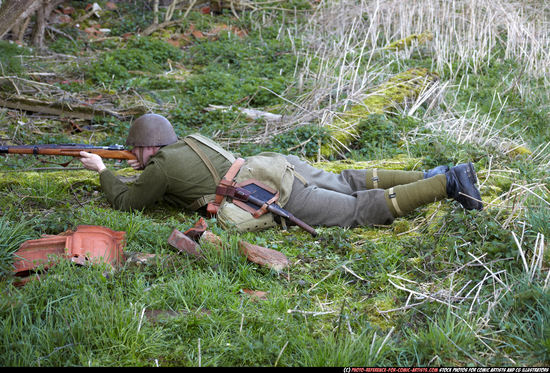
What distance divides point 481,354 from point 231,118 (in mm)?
5443

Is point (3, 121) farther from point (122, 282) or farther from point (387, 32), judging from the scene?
point (387, 32)

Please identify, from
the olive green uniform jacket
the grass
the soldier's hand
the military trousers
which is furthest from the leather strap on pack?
the soldier's hand

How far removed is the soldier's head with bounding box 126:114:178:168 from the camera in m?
5.05

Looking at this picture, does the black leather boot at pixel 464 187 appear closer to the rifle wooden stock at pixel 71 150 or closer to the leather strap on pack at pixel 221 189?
the leather strap on pack at pixel 221 189

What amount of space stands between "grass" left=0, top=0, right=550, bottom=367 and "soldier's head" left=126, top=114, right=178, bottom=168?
0.61 metres

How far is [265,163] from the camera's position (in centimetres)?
488

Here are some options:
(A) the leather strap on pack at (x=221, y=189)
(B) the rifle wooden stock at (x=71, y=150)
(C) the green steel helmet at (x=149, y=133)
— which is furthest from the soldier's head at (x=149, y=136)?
(A) the leather strap on pack at (x=221, y=189)

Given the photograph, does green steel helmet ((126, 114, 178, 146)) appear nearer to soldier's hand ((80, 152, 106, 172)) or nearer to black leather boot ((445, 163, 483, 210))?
soldier's hand ((80, 152, 106, 172))

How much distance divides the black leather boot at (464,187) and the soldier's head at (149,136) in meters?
2.70

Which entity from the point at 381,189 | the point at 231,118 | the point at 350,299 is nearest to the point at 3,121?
the point at 231,118

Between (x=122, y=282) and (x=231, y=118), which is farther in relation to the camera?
(x=231, y=118)

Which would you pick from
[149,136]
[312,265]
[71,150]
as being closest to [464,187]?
[312,265]

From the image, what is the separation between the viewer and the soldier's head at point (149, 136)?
505cm

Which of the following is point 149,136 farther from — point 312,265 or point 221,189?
point 312,265
